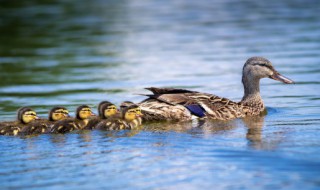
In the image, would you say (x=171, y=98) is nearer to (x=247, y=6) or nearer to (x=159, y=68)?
(x=159, y=68)

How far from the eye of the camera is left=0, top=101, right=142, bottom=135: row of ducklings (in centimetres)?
1061

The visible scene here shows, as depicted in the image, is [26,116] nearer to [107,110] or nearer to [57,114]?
[57,114]

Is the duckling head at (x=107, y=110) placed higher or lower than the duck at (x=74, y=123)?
higher

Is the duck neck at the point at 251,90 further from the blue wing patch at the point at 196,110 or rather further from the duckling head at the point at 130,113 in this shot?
the duckling head at the point at 130,113

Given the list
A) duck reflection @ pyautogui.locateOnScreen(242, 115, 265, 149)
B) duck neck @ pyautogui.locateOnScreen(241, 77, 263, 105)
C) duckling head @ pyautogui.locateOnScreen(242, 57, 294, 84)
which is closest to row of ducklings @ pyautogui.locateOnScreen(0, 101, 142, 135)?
duck reflection @ pyautogui.locateOnScreen(242, 115, 265, 149)

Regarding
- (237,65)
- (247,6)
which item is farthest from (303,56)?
(247,6)

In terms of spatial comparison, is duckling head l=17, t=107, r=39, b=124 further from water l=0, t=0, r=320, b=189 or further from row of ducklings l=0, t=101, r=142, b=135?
water l=0, t=0, r=320, b=189

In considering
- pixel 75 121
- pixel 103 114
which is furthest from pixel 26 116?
pixel 103 114

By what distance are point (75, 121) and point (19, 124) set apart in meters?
0.63

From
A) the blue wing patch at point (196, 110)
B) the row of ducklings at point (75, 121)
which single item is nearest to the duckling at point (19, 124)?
the row of ducklings at point (75, 121)

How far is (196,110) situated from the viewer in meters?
11.7

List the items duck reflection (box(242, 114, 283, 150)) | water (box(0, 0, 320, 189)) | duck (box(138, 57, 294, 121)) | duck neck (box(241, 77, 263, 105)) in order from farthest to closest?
duck neck (box(241, 77, 263, 105)) → duck (box(138, 57, 294, 121)) → duck reflection (box(242, 114, 283, 150)) → water (box(0, 0, 320, 189))

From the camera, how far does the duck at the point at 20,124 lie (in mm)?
10562

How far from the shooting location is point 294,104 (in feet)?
41.6
